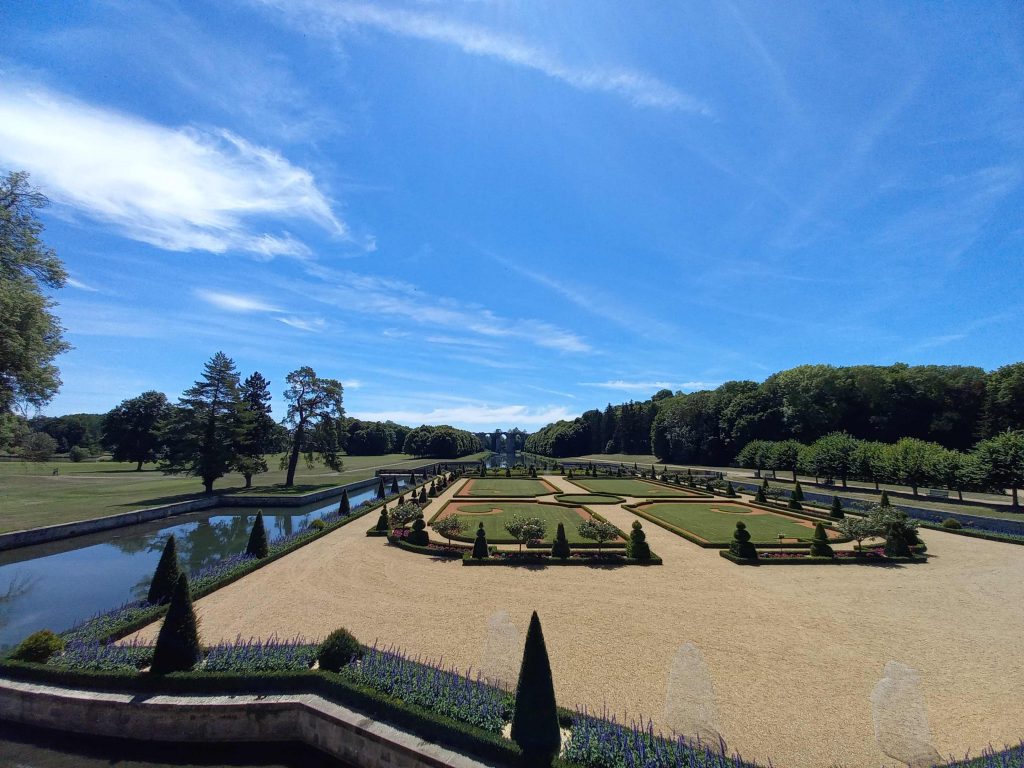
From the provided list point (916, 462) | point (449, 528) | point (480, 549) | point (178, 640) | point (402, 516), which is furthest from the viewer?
point (916, 462)

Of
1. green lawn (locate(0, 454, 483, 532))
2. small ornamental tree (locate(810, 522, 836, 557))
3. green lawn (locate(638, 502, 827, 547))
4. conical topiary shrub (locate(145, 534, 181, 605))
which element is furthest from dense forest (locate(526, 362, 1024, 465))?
conical topiary shrub (locate(145, 534, 181, 605))

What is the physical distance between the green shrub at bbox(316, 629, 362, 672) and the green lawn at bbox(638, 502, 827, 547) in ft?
55.3

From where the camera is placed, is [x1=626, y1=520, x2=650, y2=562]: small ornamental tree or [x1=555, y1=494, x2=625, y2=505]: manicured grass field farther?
[x1=555, y1=494, x2=625, y2=505]: manicured grass field

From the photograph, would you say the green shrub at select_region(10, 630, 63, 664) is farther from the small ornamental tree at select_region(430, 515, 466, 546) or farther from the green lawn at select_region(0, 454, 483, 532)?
the green lawn at select_region(0, 454, 483, 532)

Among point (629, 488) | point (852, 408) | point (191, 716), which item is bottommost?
point (191, 716)

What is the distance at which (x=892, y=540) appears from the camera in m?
18.3

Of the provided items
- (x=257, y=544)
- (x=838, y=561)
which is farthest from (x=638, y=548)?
(x=257, y=544)

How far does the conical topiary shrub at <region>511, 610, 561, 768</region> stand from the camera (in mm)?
6555

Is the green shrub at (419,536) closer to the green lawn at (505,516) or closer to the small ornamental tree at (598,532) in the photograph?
the green lawn at (505,516)

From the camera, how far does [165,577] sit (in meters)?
12.7

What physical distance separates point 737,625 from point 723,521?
1506 cm

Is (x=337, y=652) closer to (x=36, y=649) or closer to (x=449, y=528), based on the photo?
(x=36, y=649)

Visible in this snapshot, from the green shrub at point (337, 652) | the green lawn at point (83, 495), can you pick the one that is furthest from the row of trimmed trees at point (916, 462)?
the green lawn at point (83, 495)

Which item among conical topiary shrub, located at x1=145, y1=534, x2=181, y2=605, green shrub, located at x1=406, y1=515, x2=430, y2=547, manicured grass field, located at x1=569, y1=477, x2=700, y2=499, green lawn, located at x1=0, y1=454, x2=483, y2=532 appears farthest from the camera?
manicured grass field, located at x1=569, y1=477, x2=700, y2=499
